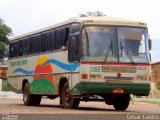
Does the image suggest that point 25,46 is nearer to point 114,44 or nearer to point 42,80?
point 42,80

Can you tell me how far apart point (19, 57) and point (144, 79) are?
9.47 meters

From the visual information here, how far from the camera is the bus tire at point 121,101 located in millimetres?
24359

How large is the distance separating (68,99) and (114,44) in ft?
9.96

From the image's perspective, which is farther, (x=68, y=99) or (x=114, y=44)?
(x=68, y=99)

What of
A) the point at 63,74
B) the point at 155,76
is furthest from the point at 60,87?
the point at 155,76

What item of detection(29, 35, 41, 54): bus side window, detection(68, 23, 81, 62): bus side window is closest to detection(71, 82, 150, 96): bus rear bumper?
detection(68, 23, 81, 62): bus side window

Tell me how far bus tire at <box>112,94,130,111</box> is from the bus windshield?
6.94ft

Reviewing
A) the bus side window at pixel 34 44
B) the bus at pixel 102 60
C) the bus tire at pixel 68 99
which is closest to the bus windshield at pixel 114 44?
the bus at pixel 102 60

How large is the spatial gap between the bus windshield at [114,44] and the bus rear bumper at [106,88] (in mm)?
891

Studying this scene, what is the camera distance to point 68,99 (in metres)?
23.9

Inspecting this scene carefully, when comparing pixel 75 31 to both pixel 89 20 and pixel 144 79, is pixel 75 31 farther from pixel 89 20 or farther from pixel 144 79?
pixel 144 79

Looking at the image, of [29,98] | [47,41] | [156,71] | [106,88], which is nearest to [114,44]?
[106,88]

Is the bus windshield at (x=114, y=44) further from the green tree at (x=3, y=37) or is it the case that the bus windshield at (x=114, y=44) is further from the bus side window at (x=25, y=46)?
the green tree at (x=3, y=37)

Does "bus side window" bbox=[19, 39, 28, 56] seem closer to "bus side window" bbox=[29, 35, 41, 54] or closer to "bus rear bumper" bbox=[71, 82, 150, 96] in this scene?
"bus side window" bbox=[29, 35, 41, 54]
